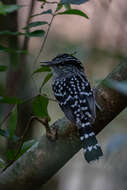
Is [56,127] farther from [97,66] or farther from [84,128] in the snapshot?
[97,66]

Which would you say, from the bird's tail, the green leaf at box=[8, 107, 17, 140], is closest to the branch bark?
the bird's tail

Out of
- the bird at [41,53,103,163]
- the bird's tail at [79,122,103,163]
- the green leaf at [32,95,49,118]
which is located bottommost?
the bird's tail at [79,122,103,163]

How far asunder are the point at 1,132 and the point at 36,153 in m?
0.39

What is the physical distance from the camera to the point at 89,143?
2.79 m

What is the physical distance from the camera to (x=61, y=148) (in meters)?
2.64

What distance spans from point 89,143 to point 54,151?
0.30 m

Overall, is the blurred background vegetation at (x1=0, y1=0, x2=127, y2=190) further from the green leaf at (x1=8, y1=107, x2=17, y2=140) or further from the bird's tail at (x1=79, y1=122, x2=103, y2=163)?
the green leaf at (x1=8, y1=107, x2=17, y2=140)

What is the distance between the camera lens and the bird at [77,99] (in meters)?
2.78

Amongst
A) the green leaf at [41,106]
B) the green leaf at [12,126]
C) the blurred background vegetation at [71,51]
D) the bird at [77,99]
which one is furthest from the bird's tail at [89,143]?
the blurred background vegetation at [71,51]

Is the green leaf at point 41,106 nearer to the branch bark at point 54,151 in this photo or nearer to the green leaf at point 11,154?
the branch bark at point 54,151

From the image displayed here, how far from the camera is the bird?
109 inches

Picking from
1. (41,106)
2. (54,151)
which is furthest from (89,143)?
(41,106)

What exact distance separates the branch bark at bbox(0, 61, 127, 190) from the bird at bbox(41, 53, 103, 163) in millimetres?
71

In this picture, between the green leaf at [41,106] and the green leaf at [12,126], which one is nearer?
the green leaf at [12,126]
